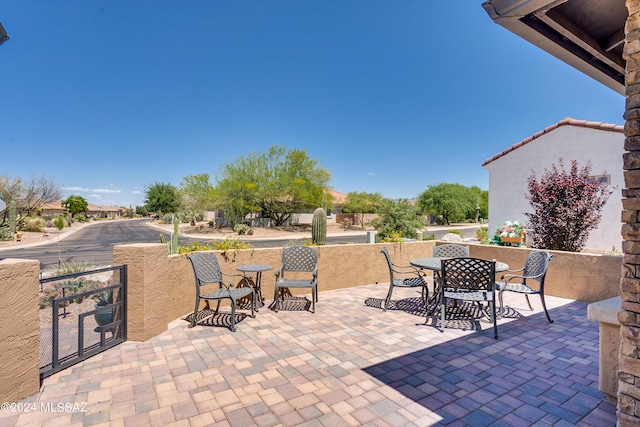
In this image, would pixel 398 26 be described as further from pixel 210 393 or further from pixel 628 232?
Result: pixel 210 393

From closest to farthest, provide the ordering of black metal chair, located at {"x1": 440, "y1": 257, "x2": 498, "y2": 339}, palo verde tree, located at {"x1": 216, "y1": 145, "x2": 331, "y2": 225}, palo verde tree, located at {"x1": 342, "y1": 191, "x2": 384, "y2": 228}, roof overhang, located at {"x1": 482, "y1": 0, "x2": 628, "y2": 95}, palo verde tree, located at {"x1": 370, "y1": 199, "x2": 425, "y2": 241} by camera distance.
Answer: roof overhang, located at {"x1": 482, "y1": 0, "x2": 628, "y2": 95} → black metal chair, located at {"x1": 440, "y1": 257, "x2": 498, "y2": 339} → palo verde tree, located at {"x1": 370, "y1": 199, "x2": 425, "y2": 241} → palo verde tree, located at {"x1": 216, "y1": 145, "x2": 331, "y2": 225} → palo verde tree, located at {"x1": 342, "y1": 191, "x2": 384, "y2": 228}

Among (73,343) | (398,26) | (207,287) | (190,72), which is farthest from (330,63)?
(73,343)

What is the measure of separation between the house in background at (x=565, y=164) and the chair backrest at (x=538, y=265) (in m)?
7.22

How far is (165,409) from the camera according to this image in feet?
8.13

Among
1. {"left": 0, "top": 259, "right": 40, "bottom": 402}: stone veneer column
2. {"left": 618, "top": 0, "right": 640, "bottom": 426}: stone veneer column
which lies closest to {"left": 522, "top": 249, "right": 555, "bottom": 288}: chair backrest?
{"left": 618, "top": 0, "right": 640, "bottom": 426}: stone veneer column

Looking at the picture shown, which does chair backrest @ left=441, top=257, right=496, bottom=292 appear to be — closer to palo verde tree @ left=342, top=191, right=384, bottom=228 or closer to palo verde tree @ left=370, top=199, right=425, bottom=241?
palo verde tree @ left=370, top=199, right=425, bottom=241

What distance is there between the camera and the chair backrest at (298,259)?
5.86 m

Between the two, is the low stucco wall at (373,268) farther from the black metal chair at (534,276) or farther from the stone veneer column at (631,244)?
the stone veneer column at (631,244)

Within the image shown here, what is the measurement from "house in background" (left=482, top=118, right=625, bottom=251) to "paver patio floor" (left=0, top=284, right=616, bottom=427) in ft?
29.9

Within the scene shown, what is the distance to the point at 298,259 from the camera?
232 inches

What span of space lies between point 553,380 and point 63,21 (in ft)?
55.7

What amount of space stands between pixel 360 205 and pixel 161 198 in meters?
33.5

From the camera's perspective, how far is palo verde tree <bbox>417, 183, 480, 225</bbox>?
40.6 m

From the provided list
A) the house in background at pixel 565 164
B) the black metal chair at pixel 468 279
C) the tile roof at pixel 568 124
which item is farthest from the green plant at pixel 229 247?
the tile roof at pixel 568 124
